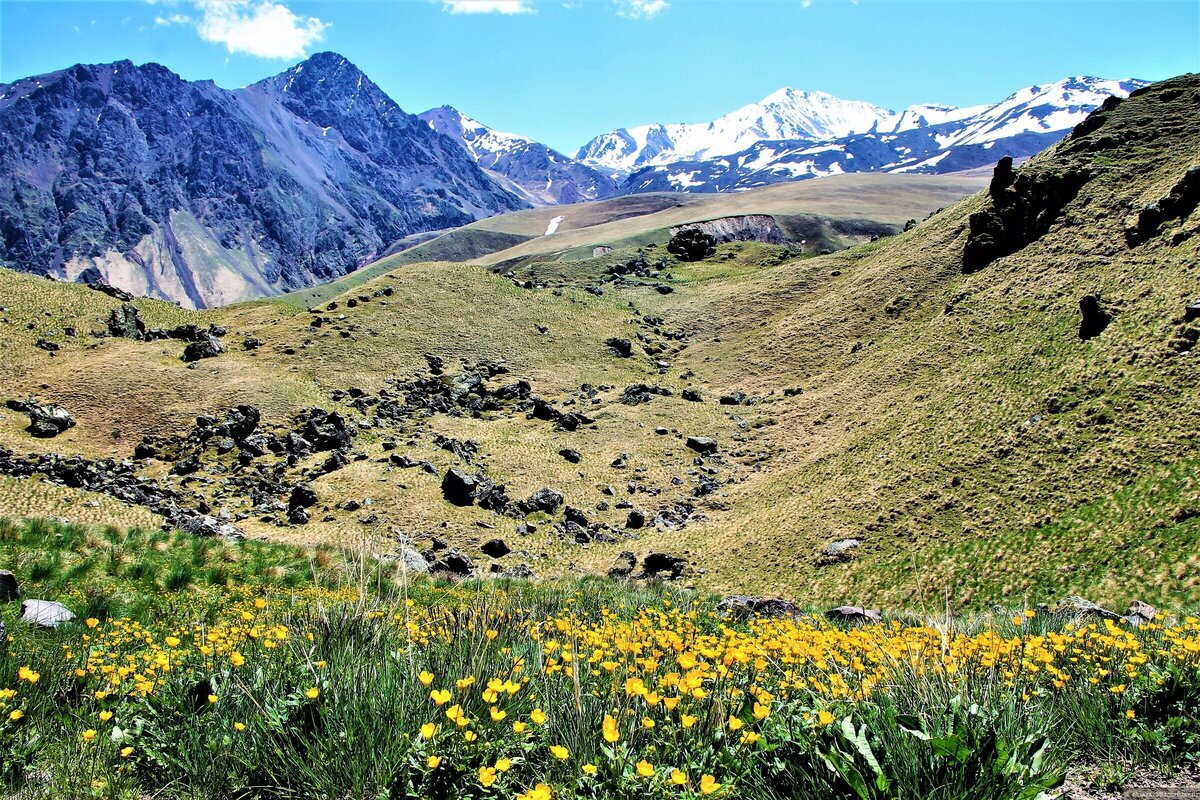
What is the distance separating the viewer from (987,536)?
78.5 feet

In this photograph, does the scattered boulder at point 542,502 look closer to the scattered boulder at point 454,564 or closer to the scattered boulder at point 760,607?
the scattered boulder at point 454,564

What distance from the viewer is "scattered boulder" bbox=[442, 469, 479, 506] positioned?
A: 35.2 meters

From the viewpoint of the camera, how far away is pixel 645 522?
117 feet

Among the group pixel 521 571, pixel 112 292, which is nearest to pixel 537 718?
pixel 521 571

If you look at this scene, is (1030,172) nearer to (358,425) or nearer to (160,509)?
(358,425)

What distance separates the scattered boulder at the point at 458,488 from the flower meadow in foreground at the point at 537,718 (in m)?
30.0

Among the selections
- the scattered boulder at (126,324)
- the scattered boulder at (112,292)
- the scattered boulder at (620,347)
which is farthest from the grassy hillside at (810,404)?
the scattered boulder at (112,292)

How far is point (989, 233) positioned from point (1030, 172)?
26.8 ft

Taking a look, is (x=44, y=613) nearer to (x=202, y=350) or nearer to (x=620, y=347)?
(x=202, y=350)

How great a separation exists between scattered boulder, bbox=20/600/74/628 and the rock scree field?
9cm

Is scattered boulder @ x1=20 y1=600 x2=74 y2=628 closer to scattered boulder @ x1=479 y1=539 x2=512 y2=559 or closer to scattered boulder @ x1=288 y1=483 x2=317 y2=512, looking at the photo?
scattered boulder @ x1=479 y1=539 x2=512 y2=559

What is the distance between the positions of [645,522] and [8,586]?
29.0 m

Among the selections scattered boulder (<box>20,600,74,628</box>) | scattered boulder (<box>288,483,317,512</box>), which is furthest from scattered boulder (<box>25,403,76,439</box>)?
scattered boulder (<box>20,600,74,628</box>)

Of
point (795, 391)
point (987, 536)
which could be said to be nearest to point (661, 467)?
point (795, 391)
